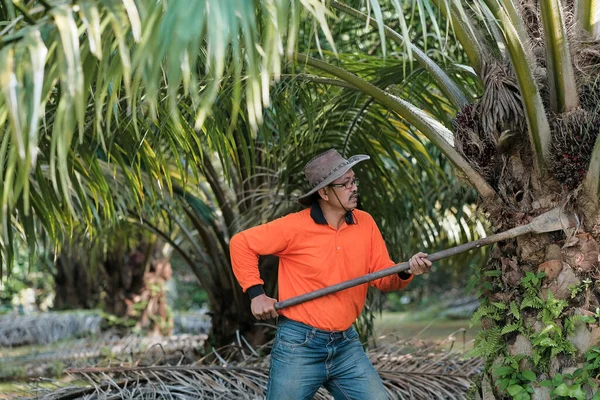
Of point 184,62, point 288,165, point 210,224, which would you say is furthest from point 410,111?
point 210,224

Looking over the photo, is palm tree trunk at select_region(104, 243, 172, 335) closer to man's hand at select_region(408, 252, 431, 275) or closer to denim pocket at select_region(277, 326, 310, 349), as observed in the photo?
denim pocket at select_region(277, 326, 310, 349)

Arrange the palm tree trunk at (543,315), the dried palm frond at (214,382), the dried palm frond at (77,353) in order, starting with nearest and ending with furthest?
the palm tree trunk at (543,315) → the dried palm frond at (214,382) → the dried palm frond at (77,353)

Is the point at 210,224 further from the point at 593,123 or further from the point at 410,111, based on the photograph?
the point at 593,123

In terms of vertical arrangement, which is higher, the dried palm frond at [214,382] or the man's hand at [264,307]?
the man's hand at [264,307]

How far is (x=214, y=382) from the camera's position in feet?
16.8

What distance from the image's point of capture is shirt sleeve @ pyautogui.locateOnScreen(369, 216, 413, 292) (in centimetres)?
420

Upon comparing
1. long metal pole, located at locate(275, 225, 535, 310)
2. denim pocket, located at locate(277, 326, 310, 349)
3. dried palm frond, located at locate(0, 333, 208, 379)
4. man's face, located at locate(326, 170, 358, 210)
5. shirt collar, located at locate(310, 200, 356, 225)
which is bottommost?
dried palm frond, located at locate(0, 333, 208, 379)

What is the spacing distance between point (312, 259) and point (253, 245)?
29cm

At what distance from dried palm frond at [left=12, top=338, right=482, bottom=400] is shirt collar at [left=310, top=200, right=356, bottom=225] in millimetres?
1360

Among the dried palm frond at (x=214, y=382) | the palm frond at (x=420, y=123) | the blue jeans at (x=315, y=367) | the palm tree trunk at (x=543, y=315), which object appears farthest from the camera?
the dried palm frond at (x=214, y=382)

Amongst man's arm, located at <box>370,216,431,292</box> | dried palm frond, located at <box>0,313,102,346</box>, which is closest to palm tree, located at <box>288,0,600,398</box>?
man's arm, located at <box>370,216,431,292</box>

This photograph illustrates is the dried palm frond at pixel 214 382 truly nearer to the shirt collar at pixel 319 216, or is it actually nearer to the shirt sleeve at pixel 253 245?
the shirt sleeve at pixel 253 245

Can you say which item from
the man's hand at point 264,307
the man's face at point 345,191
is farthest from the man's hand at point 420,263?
the man's hand at point 264,307

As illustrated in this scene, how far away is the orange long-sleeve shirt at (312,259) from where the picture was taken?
13.4 ft
